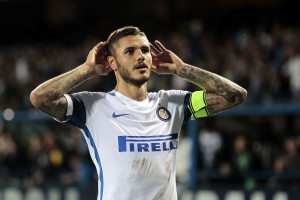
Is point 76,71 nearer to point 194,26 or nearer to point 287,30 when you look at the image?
point 287,30

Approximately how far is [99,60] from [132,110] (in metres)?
0.40

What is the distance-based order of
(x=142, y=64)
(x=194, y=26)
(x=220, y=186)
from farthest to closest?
(x=194, y=26)
(x=220, y=186)
(x=142, y=64)

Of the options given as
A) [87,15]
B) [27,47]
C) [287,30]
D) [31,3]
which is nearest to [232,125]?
[287,30]

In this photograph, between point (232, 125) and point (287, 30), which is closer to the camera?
point (232, 125)

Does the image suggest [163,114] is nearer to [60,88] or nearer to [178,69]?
[178,69]

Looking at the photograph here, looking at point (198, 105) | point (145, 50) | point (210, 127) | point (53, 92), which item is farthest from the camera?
point (210, 127)

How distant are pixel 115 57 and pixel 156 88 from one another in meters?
8.01

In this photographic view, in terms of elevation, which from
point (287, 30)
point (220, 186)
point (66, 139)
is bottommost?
point (220, 186)

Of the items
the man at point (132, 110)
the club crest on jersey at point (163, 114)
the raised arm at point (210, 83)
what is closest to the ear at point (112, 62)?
the man at point (132, 110)

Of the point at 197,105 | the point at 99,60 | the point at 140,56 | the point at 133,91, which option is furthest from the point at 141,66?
the point at 197,105

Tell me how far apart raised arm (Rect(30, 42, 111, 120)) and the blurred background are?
5366mm

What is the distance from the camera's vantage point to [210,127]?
10633 millimetres

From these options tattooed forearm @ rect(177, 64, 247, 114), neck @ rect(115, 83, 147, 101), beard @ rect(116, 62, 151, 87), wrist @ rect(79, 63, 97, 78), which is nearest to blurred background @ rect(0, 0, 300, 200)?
tattooed forearm @ rect(177, 64, 247, 114)

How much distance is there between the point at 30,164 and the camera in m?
11.8
